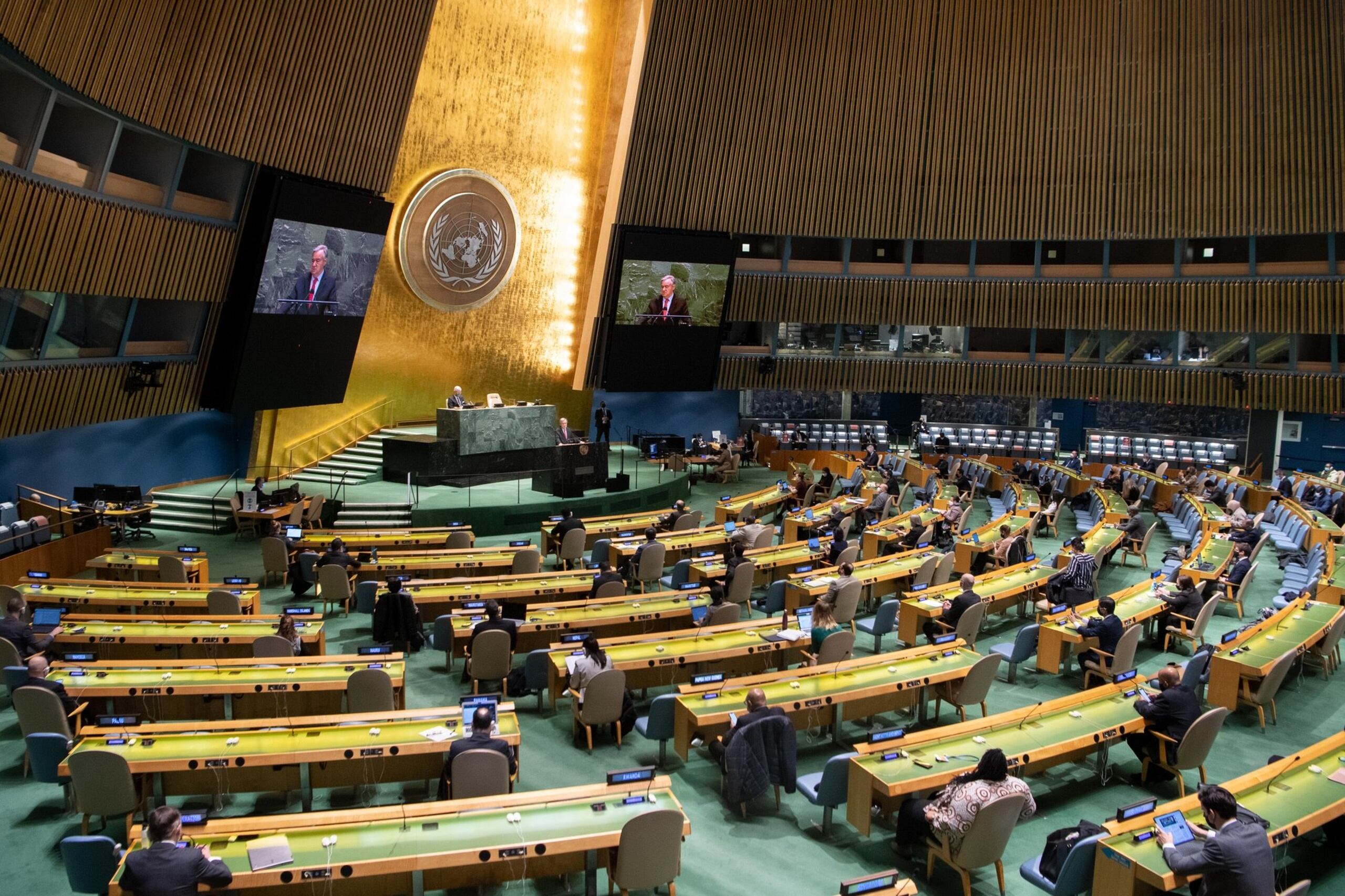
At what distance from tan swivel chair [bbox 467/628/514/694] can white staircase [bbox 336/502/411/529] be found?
8.80m

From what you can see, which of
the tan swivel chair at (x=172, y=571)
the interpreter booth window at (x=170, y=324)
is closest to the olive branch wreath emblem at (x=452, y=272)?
the interpreter booth window at (x=170, y=324)

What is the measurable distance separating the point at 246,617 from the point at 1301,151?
24.9m

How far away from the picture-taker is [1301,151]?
75.6 ft

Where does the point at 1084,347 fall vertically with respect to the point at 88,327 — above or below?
above

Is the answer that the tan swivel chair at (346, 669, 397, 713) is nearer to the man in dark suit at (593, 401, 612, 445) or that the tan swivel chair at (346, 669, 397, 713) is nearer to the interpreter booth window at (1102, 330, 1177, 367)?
the man in dark suit at (593, 401, 612, 445)

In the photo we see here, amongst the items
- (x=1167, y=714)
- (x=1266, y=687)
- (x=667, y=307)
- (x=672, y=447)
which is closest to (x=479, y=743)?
(x=1167, y=714)

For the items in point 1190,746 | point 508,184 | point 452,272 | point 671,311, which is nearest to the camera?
point 1190,746

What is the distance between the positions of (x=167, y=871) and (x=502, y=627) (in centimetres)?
464

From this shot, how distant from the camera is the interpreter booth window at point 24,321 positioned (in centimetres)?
1360

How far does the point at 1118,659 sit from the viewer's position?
9.55 metres

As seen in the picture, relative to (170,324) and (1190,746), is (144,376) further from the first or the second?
(1190,746)

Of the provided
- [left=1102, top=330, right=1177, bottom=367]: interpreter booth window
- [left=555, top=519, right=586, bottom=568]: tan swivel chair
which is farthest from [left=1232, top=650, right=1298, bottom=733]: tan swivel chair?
[left=1102, top=330, right=1177, bottom=367]: interpreter booth window

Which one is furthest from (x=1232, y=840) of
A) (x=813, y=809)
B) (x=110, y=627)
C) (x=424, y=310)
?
(x=424, y=310)

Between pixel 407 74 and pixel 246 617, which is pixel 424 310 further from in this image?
pixel 246 617
